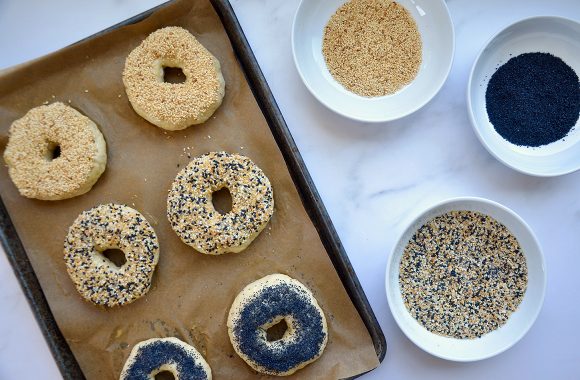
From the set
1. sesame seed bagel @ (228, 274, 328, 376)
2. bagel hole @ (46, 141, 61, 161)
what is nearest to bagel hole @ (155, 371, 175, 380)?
sesame seed bagel @ (228, 274, 328, 376)

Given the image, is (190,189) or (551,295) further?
(551,295)

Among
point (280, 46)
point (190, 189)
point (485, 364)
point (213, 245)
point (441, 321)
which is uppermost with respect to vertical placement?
point (280, 46)

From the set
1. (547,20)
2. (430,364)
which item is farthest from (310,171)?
(547,20)

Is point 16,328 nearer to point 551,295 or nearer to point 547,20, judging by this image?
point 551,295

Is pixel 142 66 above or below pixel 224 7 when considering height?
below

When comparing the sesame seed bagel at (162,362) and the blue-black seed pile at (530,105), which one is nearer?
the sesame seed bagel at (162,362)

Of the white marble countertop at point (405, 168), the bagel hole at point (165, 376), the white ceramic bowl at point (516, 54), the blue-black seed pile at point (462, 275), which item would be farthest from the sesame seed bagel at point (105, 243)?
the white ceramic bowl at point (516, 54)

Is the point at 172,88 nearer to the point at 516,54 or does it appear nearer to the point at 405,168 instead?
the point at 405,168

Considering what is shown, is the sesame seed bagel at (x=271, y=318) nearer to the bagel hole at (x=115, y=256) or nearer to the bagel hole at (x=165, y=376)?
the bagel hole at (x=165, y=376)
